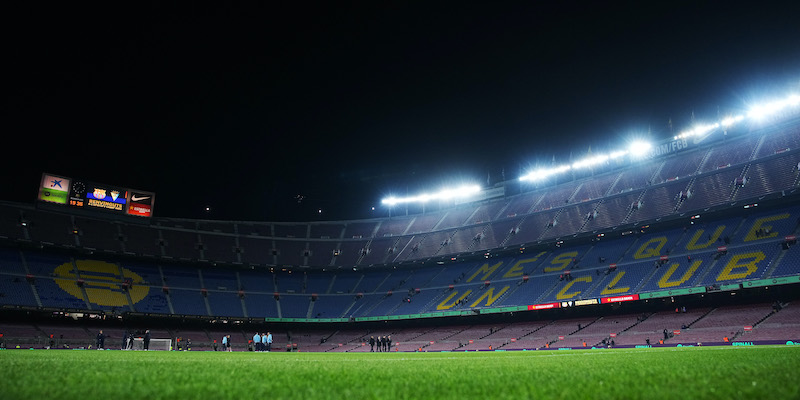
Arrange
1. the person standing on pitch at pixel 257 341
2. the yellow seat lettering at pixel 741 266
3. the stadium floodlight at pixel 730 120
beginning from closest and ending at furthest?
the yellow seat lettering at pixel 741 266 < the person standing on pitch at pixel 257 341 < the stadium floodlight at pixel 730 120

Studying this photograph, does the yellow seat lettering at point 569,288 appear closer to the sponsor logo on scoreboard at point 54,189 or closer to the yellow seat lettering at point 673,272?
the yellow seat lettering at point 673,272

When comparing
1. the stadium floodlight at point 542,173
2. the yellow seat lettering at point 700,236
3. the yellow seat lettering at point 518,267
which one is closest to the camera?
the yellow seat lettering at point 700,236

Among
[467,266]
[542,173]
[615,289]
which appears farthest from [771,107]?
[467,266]

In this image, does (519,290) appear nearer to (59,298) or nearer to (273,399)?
(273,399)

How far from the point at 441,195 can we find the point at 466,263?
10.7 m

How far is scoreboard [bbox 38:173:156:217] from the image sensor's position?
43.8 metres

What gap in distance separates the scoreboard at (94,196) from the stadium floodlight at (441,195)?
3085cm

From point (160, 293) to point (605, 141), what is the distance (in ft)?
171

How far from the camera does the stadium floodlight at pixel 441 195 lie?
58906 millimetres

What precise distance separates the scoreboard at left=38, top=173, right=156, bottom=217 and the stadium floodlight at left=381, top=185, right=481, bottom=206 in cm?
3085

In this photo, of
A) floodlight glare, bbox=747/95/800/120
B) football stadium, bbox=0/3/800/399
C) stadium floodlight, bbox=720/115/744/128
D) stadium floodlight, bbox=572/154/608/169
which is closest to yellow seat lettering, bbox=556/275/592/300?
football stadium, bbox=0/3/800/399

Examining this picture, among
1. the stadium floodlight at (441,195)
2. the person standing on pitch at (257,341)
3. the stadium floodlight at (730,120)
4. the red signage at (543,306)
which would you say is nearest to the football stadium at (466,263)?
the red signage at (543,306)

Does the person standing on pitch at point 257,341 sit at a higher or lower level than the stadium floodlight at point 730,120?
lower

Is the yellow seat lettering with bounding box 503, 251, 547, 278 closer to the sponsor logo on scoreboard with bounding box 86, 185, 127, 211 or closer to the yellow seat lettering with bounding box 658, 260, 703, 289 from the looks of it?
the yellow seat lettering with bounding box 658, 260, 703, 289
